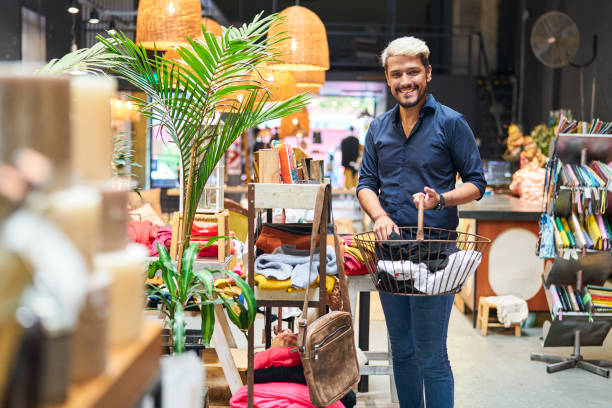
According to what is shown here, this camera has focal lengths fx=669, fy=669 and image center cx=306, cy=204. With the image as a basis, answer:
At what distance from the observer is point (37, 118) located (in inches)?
30.6

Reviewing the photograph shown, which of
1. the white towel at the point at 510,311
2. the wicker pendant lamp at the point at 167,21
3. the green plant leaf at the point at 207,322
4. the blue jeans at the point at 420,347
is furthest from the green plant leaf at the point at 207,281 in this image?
the white towel at the point at 510,311

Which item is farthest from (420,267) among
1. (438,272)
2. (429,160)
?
(429,160)

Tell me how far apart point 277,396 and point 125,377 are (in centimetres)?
172

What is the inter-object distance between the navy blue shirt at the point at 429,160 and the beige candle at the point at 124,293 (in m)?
1.72

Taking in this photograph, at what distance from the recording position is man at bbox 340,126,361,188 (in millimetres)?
13422

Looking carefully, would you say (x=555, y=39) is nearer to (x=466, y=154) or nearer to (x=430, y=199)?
(x=466, y=154)

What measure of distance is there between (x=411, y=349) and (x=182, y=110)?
1.28 meters

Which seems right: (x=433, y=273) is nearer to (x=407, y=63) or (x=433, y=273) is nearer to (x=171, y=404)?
(x=407, y=63)

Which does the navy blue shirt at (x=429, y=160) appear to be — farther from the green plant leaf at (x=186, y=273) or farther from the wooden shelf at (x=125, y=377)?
the wooden shelf at (x=125, y=377)

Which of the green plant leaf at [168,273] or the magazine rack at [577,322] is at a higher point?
the green plant leaf at [168,273]

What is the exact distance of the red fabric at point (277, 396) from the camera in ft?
8.20

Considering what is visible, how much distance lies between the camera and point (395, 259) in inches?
93.4

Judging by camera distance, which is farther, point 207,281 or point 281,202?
point 281,202

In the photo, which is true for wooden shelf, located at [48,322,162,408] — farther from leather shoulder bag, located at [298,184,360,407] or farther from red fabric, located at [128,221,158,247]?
red fabric, located at [128,221,158,247]
